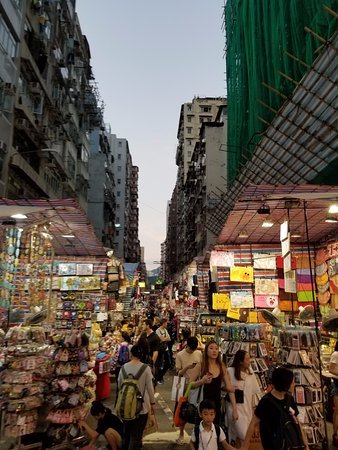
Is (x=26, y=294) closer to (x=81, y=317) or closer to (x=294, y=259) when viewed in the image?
(x=81, y=317)

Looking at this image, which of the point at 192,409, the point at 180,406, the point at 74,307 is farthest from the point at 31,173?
the point at 192,409

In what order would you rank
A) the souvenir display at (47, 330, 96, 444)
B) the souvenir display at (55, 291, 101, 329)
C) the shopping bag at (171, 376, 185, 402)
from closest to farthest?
the souvenir display at (47, 330, 96, 444) → the shopping bag at (171, 376, 185, 402) → the souvenir display at (55, 291, 101, 329)

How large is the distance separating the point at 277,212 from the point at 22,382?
22.4 ft

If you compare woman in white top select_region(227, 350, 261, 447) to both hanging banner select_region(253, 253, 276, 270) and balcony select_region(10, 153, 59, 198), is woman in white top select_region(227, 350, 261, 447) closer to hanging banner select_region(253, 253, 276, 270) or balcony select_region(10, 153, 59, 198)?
hanging banner select_region(253, 253, 276, 270)

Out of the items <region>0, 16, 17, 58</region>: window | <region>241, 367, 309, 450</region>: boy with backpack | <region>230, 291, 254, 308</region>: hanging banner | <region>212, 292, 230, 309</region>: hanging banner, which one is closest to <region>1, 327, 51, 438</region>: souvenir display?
<region>241, 367, 309, 450</region>: boy with backpack

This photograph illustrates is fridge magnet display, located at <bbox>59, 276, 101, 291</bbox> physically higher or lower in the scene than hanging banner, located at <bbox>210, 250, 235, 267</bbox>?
lower

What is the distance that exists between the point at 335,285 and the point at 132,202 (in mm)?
100517

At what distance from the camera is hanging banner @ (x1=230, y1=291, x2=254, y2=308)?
1298cm

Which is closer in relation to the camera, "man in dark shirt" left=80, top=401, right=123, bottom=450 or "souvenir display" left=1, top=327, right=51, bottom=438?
"man in dark shirt" left=80, top=401, right=123, bottom=450

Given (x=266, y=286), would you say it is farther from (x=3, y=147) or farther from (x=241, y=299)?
(x=3, y=147)

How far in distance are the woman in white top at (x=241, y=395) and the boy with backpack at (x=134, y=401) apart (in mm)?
1205

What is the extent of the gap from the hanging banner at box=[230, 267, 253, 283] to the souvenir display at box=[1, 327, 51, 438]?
285 inches

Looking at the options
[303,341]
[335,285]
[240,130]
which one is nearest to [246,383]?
[303,341]

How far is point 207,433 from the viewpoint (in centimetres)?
462
